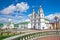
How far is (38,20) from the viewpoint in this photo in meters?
12.9

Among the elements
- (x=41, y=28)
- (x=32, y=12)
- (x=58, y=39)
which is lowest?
(x=58, y=39)

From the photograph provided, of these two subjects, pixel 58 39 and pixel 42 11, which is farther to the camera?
pixel 42 11

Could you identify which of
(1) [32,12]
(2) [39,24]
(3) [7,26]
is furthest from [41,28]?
(3) [7,26]

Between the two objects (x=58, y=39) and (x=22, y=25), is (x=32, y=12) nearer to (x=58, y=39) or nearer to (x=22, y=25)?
(x=22, y=25)

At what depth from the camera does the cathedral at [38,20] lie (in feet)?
40.1

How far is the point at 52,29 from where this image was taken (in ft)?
41.5

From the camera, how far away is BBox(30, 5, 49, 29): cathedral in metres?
12.2

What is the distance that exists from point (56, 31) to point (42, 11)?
1.79 metres

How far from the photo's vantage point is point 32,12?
12305 millimetres

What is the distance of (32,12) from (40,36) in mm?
1749

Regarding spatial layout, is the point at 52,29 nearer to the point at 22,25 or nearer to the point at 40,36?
the point at 40,36

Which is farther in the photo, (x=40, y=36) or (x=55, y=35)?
(x=55, y=35)

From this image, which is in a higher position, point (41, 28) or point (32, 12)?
point (32, 12)

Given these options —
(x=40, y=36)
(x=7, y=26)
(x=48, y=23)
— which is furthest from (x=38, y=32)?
(x=7, y=26)
